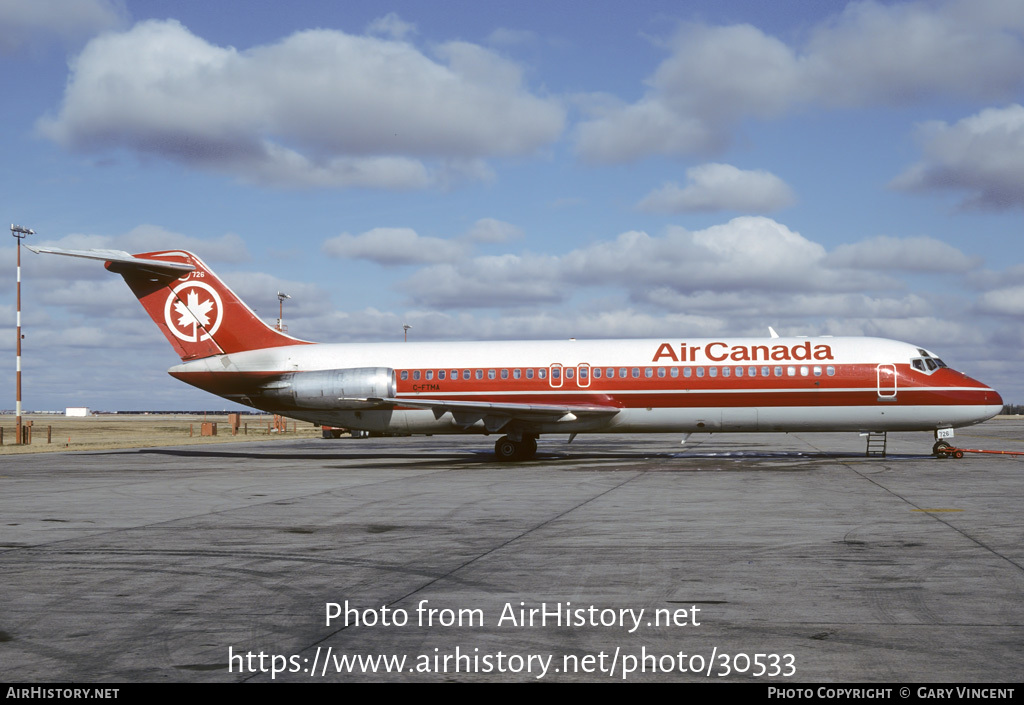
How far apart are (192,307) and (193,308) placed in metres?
0.05

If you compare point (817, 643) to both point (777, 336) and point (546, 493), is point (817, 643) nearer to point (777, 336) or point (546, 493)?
point (546, 493)

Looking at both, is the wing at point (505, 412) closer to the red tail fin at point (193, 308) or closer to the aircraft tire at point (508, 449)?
the aircraft tire at point (508, 449)

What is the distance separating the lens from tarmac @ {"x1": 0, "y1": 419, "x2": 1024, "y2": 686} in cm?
643

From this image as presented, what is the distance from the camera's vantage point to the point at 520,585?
9203 mm

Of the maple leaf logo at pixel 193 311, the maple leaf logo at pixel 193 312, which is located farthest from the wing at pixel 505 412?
the maple leaf logo at pixel 193 311

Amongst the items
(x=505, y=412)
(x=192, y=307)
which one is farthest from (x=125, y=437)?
(x=505, y=412)

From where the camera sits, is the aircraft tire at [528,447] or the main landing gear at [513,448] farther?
the aircraft tire at [528,447]

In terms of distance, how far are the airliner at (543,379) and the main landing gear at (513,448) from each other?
0.04 meters

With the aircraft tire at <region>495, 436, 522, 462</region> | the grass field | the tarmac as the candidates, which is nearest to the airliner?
the aircraft tire at <region>495, 436, 522, 462</region>

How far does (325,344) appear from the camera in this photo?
1313 inches

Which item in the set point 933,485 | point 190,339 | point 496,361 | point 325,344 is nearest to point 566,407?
point 496,361

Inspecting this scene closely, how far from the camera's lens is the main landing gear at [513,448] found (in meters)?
31.0

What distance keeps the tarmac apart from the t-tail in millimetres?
13828

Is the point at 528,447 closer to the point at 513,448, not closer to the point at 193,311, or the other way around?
the point at 513,448
